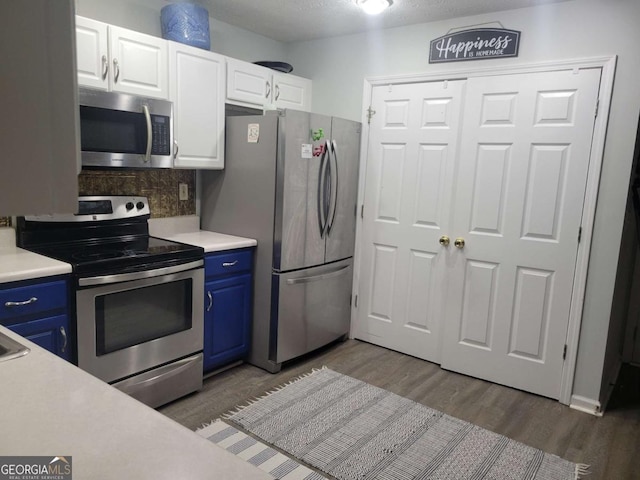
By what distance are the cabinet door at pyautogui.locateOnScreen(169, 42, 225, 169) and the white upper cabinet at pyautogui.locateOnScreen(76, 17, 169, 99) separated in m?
0.08

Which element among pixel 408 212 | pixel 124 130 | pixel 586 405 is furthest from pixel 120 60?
pixel 586 405

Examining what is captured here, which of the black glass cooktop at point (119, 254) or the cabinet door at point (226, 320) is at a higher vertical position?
the black glass cooktop at point (119, 254)

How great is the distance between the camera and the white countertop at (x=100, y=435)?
0.79 m

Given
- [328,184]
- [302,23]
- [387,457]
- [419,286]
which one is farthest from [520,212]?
[302,23]

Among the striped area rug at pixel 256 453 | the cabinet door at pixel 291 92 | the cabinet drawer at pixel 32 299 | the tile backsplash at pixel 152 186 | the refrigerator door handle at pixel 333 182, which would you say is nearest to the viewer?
the cabinet drawer at pixel 32 299

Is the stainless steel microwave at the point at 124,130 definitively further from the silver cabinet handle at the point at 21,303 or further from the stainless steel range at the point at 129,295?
the silver cabinet handle at the point at 21,303

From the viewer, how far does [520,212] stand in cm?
291

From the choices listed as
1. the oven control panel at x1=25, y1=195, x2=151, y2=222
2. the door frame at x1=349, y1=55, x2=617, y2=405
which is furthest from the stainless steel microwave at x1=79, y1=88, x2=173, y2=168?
the door frame at x1=349, y1=55, x2=617, y2=405

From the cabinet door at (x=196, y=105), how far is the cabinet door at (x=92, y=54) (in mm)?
399

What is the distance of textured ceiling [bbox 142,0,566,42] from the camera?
2805mm

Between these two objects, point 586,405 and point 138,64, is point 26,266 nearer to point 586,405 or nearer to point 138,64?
point 138,64

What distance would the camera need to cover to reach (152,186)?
10.2 ft

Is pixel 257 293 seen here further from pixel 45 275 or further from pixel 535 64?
pixel 535 64

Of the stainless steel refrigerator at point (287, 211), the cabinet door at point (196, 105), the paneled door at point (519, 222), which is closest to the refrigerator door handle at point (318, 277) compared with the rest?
the stainless steel refrigerator at point (287, 211)
